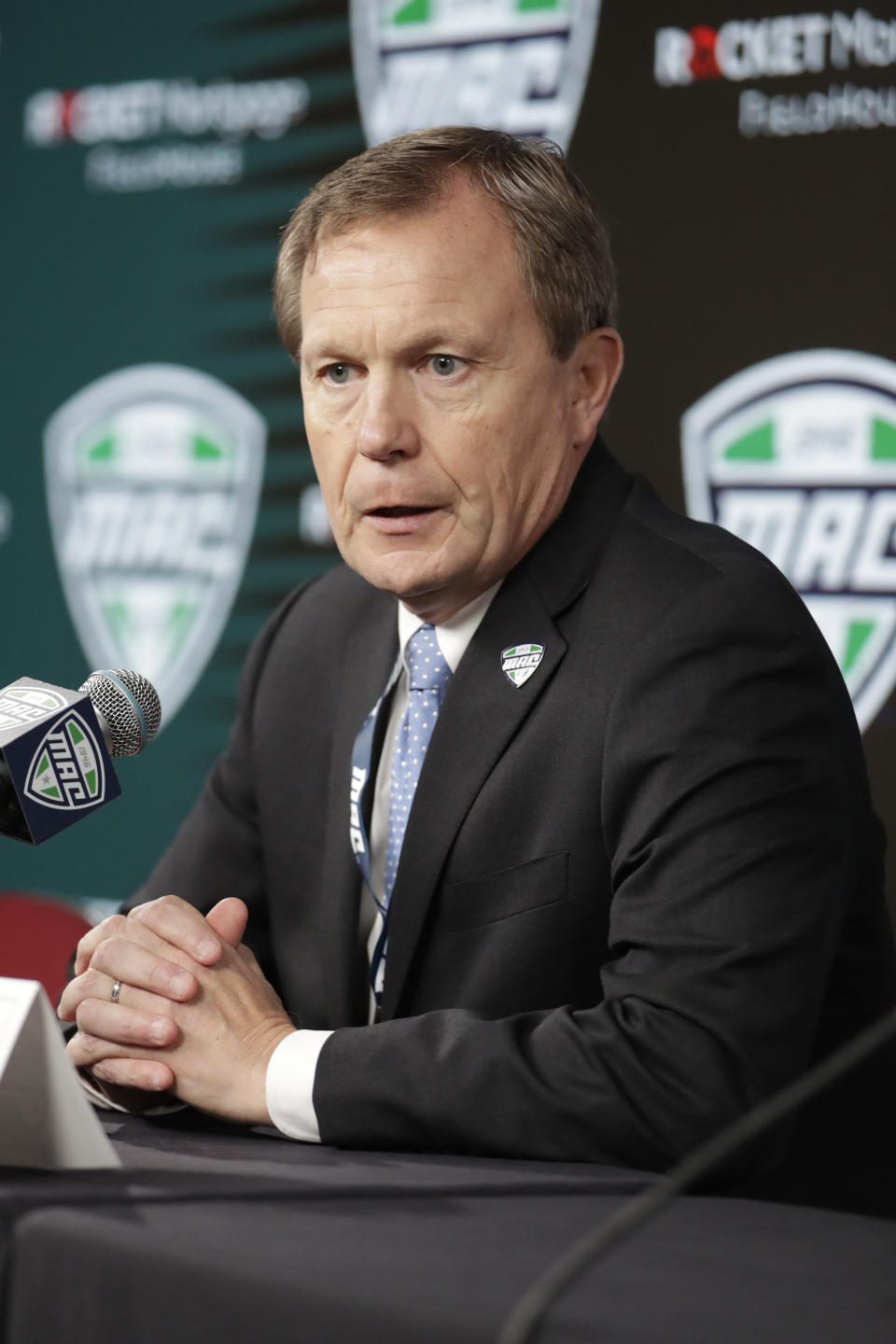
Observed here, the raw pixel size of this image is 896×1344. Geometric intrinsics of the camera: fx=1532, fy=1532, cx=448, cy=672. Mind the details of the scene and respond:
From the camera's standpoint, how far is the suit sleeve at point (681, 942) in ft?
4.51

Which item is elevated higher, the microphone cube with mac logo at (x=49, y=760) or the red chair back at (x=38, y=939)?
the microphone cube with mac logo at (x=49, y=760)

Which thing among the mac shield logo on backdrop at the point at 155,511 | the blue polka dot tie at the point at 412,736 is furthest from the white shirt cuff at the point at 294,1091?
the mac shield logo on backdrop at the point at 155,511

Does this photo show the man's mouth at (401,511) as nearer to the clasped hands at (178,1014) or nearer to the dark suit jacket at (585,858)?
the dark suit jacket at (585,858)

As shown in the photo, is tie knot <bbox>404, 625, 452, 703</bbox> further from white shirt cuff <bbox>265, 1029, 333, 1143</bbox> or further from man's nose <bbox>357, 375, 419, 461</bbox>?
white shirt cuff <bbox>265, 1029, 333, 1143</bbox>

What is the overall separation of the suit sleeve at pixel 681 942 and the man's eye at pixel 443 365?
422 millimetres

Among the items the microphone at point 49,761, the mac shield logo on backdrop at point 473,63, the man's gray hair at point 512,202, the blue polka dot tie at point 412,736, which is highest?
the mac shield logo on backdrop at point 473,63

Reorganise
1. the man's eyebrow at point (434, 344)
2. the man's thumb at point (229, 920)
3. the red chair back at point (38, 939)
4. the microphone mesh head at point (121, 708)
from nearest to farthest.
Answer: the microphone mesh head at point (121, 708), the man's thumb at point (229, 920), the man's eyebrow at point (434, 344), the red chair back at point (38, 939)

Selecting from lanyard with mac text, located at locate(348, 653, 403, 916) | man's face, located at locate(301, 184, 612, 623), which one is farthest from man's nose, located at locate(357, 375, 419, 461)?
lanyard with mac text, located at locate(348, 653, 403, 916)

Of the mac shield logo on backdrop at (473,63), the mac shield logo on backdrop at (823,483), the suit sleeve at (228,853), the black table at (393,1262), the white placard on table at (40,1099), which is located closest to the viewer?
the black table at (393,1262)

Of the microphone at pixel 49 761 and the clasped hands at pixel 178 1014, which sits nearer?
the microphone at pixel 49 761

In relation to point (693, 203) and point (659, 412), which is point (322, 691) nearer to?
point (659, 412)

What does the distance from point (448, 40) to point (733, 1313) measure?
2.88 metres

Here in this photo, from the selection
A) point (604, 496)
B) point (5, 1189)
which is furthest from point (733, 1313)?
point (604, 496)

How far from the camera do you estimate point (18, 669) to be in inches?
156
